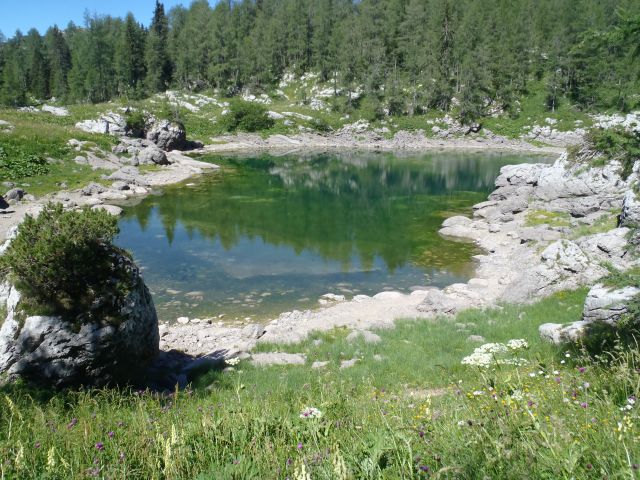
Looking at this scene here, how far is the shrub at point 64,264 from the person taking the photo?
A: 9.96 m

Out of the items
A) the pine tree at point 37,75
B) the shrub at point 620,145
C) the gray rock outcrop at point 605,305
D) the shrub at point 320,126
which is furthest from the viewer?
the pine tree at point 37,75

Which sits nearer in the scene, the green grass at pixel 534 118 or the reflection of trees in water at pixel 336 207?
the reflection of trees in water at pixel 336 207

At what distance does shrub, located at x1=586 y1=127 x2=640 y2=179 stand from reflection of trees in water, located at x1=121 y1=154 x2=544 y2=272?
754 inches

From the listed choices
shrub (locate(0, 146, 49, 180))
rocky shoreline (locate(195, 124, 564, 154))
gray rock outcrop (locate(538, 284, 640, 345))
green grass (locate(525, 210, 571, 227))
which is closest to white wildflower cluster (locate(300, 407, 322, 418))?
gray rock outcrop (locate(538, 284, 640, 345))

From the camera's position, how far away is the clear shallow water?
23.8 metres

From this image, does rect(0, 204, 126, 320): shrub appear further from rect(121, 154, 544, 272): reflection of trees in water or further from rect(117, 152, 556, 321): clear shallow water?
rect(121, 154, 544, 272): reflection of trees in water

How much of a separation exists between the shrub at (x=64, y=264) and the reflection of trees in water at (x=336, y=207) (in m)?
18.9

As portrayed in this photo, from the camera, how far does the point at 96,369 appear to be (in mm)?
10352

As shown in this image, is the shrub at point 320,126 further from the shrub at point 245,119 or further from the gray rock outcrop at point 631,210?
the gray rock outcrop at point 631,210

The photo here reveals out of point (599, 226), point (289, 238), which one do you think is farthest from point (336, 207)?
point (599, 226)

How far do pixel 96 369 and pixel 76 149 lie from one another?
164ft

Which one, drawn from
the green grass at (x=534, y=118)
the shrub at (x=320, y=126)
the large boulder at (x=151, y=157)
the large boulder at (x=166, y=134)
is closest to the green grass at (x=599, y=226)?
the large boulder at (x=151, y=157)

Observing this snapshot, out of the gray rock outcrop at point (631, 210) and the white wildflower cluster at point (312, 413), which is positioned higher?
the white wildflower cluster at point (312, 413)

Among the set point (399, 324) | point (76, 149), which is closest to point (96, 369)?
point (399, 324)
